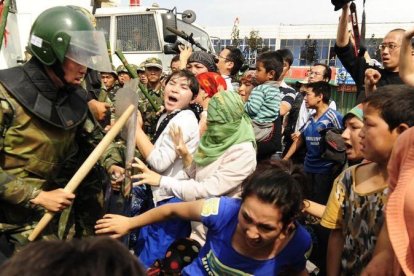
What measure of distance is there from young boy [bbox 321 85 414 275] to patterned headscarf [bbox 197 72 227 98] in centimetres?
168

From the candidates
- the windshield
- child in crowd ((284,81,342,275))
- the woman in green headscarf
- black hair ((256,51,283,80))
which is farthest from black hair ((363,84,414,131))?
the windshield

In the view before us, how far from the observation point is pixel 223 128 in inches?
106

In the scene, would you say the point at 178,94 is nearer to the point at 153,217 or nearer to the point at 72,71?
the point at 72,71

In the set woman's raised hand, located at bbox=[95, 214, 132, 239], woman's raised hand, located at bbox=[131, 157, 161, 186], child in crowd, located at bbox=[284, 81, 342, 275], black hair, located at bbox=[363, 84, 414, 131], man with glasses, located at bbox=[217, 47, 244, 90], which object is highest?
black hair, located at bbox=[363, 84, 414, 131]

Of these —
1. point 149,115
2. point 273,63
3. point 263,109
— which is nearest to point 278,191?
point 263,109

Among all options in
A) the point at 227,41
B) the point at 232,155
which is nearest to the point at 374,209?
the point at 232,155

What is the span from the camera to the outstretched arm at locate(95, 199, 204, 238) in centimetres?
210

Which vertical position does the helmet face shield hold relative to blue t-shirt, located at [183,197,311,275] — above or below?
above

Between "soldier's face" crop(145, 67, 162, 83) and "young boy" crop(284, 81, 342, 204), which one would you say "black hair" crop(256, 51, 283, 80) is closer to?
"young boy" crop(284, 81, 342, 204)

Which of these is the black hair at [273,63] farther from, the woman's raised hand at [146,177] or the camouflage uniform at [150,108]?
the woman's raised hand at [146,177]

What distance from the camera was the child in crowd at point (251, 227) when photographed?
6.29 ft

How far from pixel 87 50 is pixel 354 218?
153cm

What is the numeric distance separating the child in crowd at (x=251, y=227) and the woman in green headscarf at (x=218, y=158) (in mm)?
386

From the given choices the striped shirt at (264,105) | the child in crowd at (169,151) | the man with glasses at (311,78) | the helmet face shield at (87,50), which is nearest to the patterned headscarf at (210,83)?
the child in crowd at (169,151)
